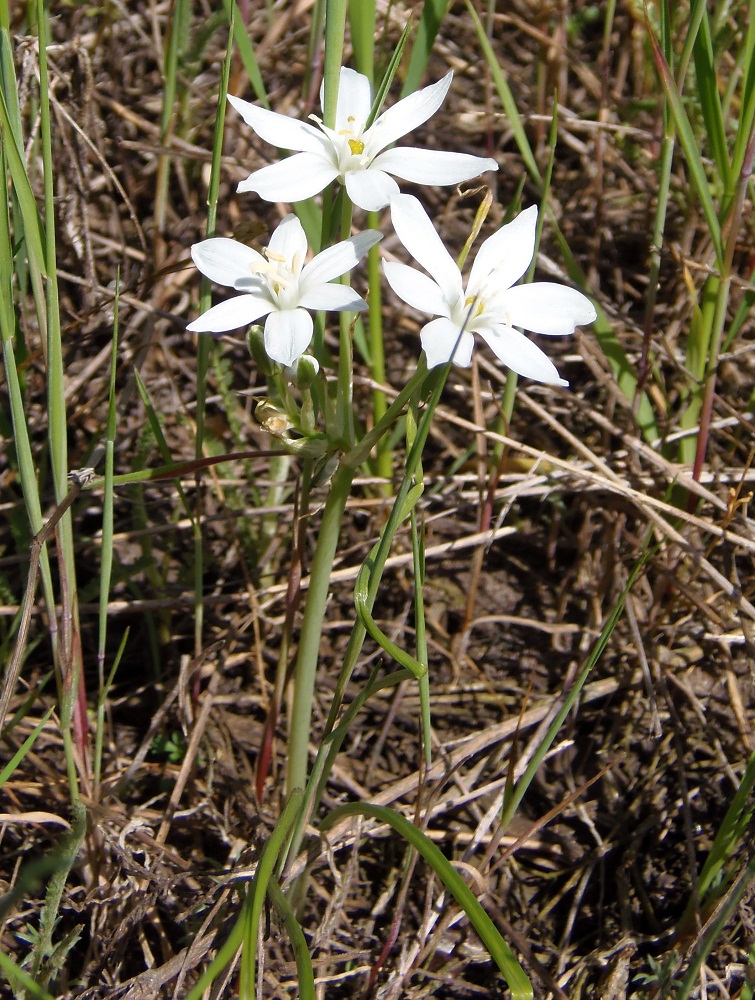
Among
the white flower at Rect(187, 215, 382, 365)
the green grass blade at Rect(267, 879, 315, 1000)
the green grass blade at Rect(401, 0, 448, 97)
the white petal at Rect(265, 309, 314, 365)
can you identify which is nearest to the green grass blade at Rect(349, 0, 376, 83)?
the green grass blade at Rect(401, 0, 448, 97)

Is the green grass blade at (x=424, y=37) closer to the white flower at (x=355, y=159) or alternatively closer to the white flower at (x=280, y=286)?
the white flower at (x=355, y=159)

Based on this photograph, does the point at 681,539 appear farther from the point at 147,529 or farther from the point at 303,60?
the point at 303,60

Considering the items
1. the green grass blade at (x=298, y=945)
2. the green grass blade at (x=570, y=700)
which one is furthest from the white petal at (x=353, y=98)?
the green grass blade at (x=298, y=945)

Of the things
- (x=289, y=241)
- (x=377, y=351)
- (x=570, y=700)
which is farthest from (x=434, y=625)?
(x=289, y=241)

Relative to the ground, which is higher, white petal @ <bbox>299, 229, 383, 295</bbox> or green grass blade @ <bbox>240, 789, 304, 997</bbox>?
white petal @ <bbox>299, 229, 383, 295</bbox>

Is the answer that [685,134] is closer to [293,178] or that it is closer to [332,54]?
[332,54]

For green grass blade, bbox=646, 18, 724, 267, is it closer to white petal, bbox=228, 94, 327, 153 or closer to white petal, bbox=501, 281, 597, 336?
white petal, bbox=501, 281, 597, 336
